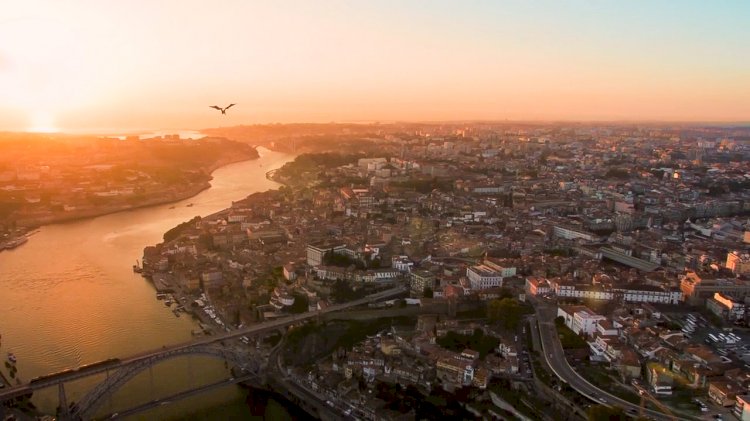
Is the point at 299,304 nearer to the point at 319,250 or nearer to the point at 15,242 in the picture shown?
the point at 319,250

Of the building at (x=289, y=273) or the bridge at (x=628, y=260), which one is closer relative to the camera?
the building at (x=289, y=273)

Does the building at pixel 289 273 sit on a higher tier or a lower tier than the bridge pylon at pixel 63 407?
higher

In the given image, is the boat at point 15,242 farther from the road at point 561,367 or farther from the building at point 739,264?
the building at point 739,264

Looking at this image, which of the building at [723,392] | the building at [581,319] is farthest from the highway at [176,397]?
the building at [723,392]

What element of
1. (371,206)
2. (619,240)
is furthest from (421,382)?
(371,206)

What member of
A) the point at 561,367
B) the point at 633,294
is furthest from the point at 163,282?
the point at 633,294

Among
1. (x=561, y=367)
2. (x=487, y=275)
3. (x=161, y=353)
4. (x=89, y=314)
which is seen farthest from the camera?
(x=487, y=275)
